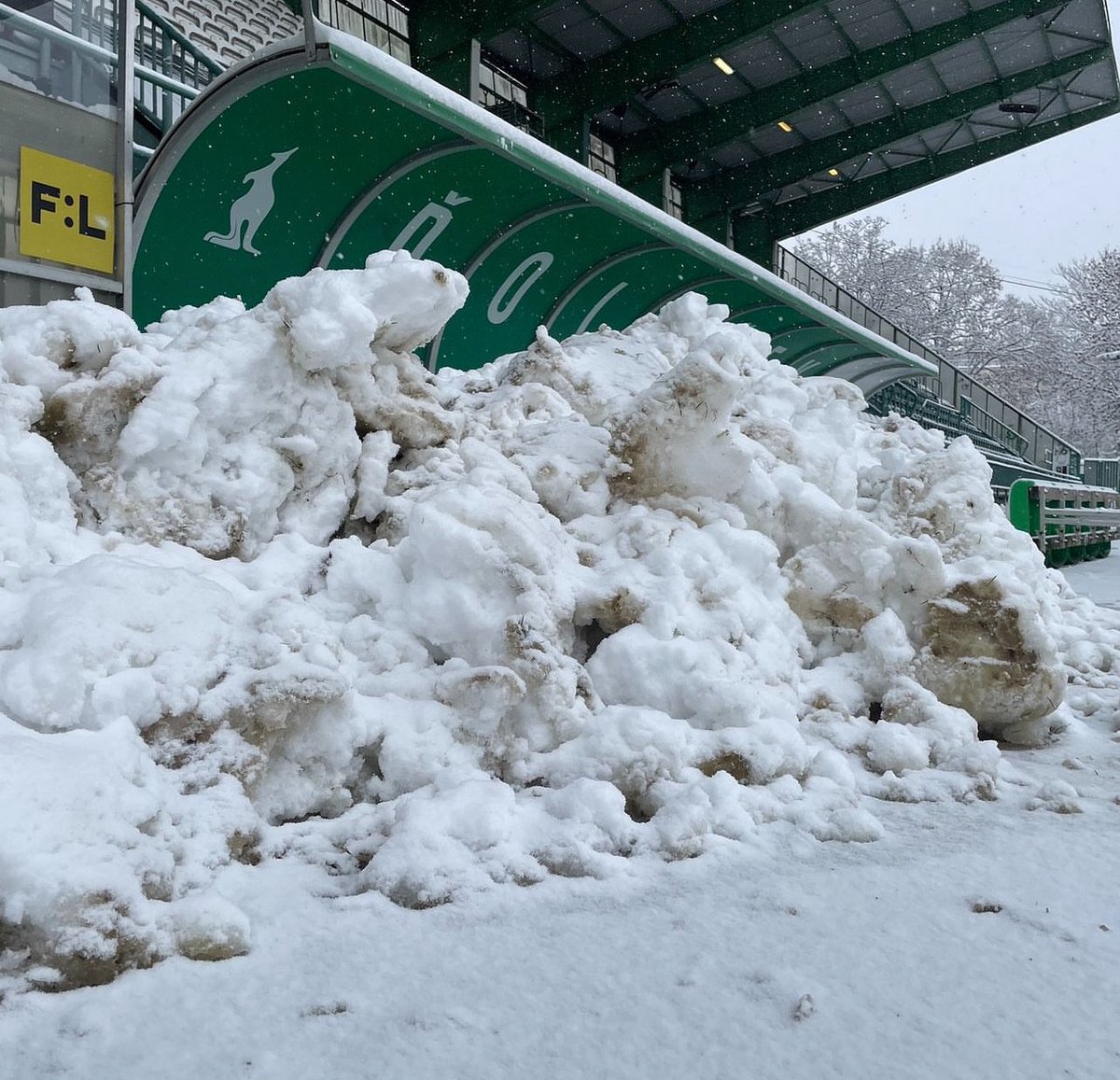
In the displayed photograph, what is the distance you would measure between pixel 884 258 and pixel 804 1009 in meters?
34.6

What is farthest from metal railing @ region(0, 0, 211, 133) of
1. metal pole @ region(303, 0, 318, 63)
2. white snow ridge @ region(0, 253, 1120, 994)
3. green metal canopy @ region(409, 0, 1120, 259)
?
green metal canopy @ region(409, 0, 1120, 259)

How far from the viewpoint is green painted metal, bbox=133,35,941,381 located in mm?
4898

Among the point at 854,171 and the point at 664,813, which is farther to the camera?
the point at 854,171

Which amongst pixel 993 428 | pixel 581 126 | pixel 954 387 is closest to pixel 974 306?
pixel 993 428

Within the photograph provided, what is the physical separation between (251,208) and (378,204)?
33.1 inches

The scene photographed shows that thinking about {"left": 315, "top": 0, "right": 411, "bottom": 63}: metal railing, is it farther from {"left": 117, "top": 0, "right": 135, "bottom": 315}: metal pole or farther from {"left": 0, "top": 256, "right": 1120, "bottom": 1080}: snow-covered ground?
{"left": 0, "top": 256, "right": 1120, "bottom": 1080}: snow-covered ground

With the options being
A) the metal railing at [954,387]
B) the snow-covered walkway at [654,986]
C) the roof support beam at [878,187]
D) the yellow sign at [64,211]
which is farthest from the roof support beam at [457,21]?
the snow-covered walkway at [654,986]

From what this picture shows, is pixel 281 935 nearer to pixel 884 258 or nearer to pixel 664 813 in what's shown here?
pixel 664 813

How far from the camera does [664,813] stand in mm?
1815

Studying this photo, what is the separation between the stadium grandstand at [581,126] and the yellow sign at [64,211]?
0.04 feet

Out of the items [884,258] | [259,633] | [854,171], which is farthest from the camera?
[884,258]

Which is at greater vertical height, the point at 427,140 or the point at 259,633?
the point at 427,140

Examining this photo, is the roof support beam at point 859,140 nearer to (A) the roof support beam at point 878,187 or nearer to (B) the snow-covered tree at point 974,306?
(A) the roof support beam at point 878,187

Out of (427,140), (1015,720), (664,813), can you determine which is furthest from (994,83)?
(664,813)
